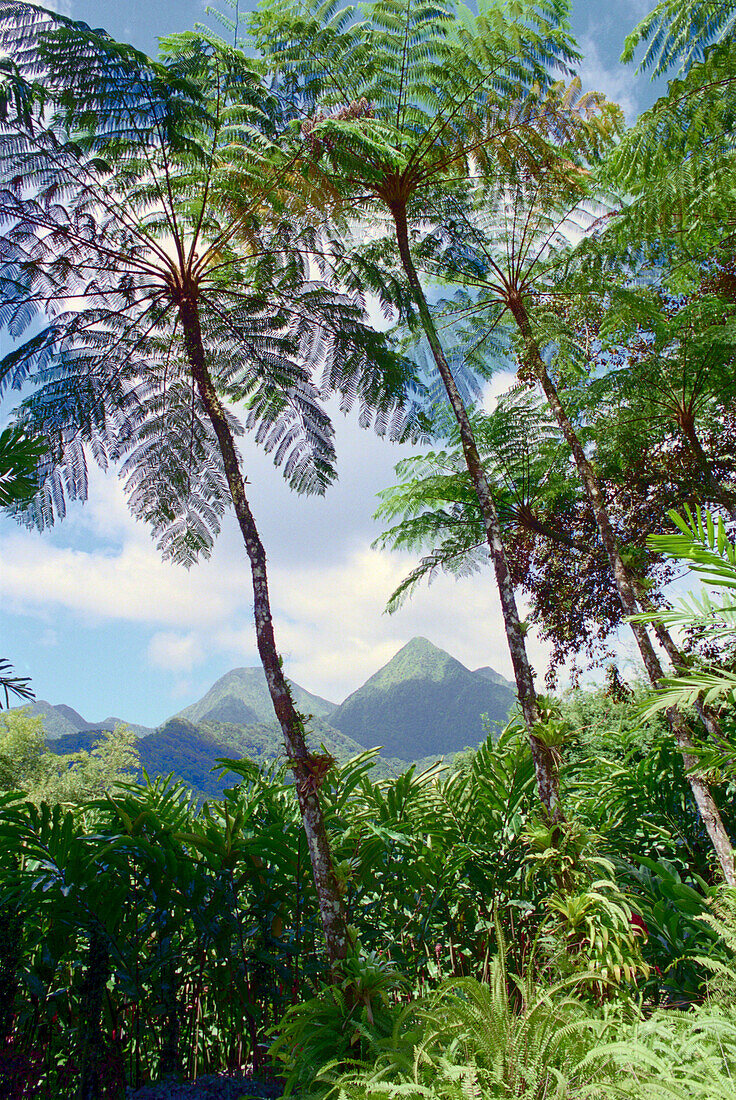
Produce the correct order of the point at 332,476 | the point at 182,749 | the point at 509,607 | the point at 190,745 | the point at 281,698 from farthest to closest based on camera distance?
the point at 190,745
the point at 182,749
the point at 332,476
the point at 509,607
the point at 281,698

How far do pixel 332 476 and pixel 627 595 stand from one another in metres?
3.08

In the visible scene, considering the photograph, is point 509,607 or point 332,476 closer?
point 509,607

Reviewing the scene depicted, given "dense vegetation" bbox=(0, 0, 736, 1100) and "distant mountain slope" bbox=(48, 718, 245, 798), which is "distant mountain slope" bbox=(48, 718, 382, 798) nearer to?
"distant mountain slope" bbox=(48, 718, 245, 798)

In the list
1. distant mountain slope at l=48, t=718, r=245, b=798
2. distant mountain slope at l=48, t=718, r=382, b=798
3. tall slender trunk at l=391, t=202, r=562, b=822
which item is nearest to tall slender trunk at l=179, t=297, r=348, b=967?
tall slender trunk at l=391, t=202, r=562, b=822

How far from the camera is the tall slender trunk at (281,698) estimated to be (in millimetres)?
2607

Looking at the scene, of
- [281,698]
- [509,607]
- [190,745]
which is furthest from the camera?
[190,745]

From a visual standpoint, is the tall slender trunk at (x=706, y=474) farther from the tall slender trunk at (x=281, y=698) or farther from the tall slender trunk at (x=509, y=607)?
the tall slender trunk at (x=281, y=698)

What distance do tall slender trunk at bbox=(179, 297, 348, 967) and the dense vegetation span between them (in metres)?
0.02

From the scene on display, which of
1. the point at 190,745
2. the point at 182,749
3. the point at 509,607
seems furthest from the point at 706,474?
the point at 190,745

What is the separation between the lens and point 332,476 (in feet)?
17.0

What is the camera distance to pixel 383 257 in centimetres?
586

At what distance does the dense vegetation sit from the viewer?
2131mm

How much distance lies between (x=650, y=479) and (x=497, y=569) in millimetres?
4753

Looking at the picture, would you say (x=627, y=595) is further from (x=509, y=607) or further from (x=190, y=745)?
(x=190, y=745)
